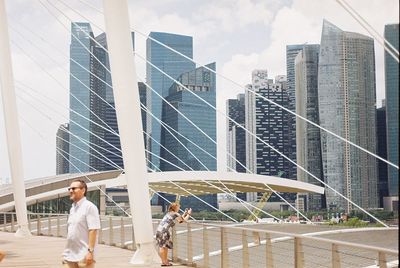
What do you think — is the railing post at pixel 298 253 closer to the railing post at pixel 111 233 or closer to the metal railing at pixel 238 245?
the metal railing at pixel 238 245

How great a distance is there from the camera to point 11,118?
1941cm

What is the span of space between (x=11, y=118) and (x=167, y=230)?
992 cm

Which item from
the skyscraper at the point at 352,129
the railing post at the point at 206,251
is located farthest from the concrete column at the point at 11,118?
the skyscraper at the point at 352,129

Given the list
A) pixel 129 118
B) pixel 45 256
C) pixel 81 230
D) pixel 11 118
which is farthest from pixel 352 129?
pixel 81 230

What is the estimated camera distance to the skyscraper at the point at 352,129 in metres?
177

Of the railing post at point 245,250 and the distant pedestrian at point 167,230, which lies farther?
the distant pedestrian at point 167,230

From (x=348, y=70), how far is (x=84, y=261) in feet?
657

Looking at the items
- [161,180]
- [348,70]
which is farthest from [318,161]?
[161,180]

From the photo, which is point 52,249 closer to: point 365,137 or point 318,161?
point 365,137

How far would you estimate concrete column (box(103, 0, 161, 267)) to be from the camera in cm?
1059

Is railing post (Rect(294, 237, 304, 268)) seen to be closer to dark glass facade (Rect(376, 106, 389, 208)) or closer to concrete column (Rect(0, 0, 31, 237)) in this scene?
concrete column (Rect(0, 0, 31, 237))

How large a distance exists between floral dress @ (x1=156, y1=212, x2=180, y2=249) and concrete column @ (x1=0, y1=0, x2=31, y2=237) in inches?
372

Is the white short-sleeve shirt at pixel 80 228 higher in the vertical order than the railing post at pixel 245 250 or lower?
higher

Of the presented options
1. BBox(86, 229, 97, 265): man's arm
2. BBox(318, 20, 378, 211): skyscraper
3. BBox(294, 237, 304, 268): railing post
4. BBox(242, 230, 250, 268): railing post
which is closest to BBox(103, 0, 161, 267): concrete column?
BBox(242, 230, 250, 268): railing post
